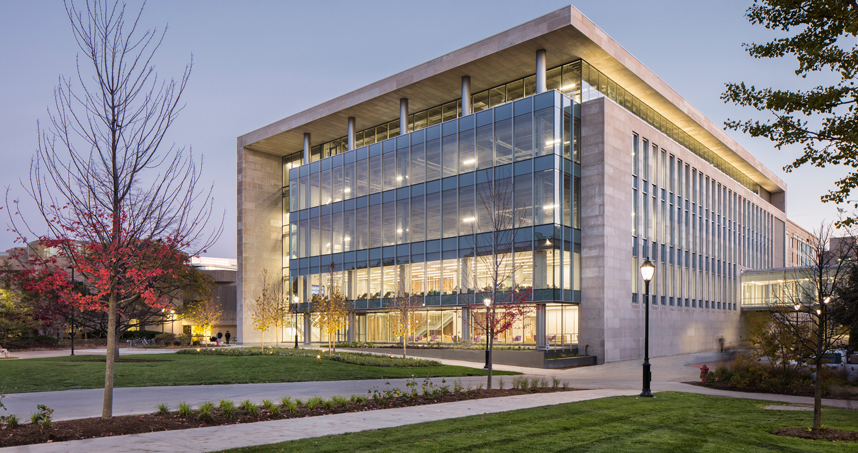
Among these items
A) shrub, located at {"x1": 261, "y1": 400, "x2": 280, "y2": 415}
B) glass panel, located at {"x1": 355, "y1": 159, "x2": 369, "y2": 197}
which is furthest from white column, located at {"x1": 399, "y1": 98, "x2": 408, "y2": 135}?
shrub, located at {"x1": 261, "y1": 400, "x2": 280, "y2": 415}

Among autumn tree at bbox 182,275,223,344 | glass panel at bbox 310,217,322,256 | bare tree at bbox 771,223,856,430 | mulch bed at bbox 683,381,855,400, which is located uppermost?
glass panel at bbox 310,217,322,256

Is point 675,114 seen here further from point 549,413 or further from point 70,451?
point 70,451

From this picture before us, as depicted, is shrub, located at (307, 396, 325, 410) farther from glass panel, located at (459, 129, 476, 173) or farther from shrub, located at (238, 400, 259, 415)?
glass panel, located at (459, 129, 476, 173)

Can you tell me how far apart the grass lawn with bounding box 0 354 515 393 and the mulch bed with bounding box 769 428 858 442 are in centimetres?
1425

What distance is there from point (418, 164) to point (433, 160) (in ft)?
5.29

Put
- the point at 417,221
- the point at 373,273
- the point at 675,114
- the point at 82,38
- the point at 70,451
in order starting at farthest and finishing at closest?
1. the point at 675,114
2. the point at 373,273
3. the point at 417,221
4. the point at 82,38
5. the point at 70,451

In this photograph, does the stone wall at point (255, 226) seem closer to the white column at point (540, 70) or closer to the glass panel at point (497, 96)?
the glass panel at point (497, 96)

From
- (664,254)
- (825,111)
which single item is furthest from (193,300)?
(825,111)

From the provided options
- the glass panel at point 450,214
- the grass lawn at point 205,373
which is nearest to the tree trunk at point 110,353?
the grass lawn at point 205,373

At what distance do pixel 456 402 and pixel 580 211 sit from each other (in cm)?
2482

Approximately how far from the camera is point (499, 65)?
135ft

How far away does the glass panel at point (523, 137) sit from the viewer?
37.4 m

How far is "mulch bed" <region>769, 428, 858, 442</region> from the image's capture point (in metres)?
11.0

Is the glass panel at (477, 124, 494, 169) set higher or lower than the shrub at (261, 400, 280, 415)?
higher
